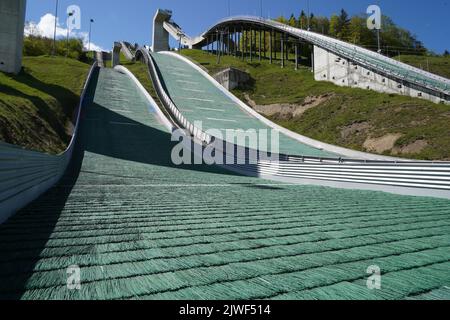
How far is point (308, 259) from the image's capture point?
3.33 meters

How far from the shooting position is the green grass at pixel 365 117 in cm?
1961

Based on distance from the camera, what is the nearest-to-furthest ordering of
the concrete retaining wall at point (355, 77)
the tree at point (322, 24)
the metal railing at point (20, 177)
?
the metal railing at point (20, 177)
the concrete retaining wall at point (355, 77)
the tree at point (322, 24)

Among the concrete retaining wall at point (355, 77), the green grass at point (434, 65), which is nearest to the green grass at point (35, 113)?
the concrete retaining wall at point (355, 77)

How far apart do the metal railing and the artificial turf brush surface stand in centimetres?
23

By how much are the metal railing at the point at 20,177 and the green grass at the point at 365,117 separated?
1805 cm

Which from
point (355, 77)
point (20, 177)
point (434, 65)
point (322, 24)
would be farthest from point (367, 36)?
point (20, 177)

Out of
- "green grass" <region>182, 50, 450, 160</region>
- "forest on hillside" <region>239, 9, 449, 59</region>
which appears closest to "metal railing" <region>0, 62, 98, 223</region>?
"green grass" <region>182, 50, 450, 160</region>

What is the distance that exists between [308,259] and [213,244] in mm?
1060

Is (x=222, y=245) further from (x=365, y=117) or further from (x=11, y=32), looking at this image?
(x=11, y=32)

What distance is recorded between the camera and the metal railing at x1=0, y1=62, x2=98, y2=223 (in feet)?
15.0

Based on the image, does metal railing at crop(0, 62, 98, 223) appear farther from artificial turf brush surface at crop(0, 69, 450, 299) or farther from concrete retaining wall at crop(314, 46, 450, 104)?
concrete retaining wall at crop(314, 46, 450, 104)

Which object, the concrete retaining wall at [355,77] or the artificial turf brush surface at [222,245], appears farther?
the concrete retaining wall at [355,77]

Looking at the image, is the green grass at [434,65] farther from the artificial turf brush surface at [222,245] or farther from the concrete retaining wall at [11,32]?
the concrete retaining wall at [11,32]

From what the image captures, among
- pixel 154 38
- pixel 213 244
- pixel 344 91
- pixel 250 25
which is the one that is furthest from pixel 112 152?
pixel 154 38
